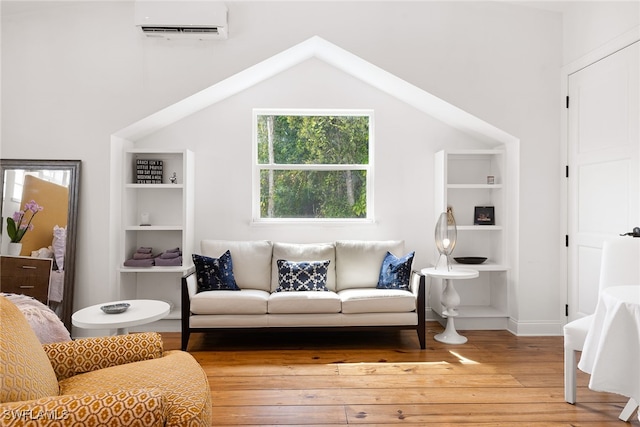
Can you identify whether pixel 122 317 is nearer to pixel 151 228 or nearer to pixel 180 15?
pixel 151 228

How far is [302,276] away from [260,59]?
1983mm

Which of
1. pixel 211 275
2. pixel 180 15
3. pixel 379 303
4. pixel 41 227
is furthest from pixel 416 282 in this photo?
pixel 41 227

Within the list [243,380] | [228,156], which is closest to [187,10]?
[228,156]

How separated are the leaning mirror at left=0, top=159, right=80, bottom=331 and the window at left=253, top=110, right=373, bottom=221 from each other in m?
1.78

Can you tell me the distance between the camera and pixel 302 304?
3664 mm

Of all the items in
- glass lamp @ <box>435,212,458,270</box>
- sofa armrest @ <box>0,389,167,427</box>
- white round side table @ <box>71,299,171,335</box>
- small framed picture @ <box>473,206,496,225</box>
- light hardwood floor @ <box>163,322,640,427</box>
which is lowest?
light hardwood floor @ <box>163,322,640,427</box>

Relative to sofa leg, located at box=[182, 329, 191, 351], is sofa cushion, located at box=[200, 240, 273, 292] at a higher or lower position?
higher

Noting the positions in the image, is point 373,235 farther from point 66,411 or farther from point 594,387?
point 66,411

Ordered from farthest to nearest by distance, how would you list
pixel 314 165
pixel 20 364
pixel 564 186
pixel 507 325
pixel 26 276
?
1. pixel 314 165
2. pixel 507 325
3. pixel 564 186
4. pixel 26 276
5. pixel 20 364

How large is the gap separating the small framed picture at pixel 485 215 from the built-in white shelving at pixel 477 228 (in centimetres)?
5

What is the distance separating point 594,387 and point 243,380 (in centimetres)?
209

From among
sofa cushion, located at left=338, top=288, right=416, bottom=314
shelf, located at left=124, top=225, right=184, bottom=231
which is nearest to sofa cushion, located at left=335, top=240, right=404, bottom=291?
sofa cushion, located at left=338, top=288, right=416, bottom=314

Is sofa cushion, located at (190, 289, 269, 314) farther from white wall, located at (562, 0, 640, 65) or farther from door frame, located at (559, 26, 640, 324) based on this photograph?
white wall, located at (562, 0, 640, 65)

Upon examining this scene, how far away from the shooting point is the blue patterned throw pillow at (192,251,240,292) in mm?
3891
